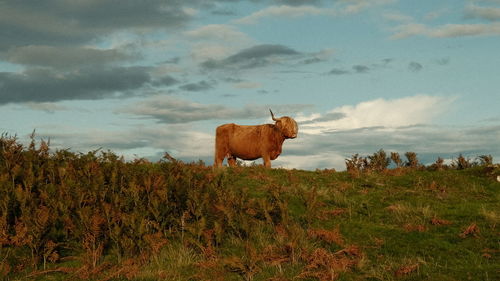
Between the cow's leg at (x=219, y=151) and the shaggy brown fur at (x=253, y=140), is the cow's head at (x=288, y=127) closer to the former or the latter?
the shaggy brown fur at (x=253, y=140)

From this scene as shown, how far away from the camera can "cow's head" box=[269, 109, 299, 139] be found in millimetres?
22703

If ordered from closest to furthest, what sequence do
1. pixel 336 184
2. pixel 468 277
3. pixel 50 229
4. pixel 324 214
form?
pixel 468 277
pixel 50 229
pixel 324 214
pixel 336 184

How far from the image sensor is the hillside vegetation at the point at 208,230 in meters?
8.88

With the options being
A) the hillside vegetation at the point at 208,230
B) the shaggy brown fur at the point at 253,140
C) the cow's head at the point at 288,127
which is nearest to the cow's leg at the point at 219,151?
the shaggy brown fur at the point at 253,140

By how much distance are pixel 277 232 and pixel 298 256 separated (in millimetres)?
1575

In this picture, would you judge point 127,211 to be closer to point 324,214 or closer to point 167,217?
point 167,217

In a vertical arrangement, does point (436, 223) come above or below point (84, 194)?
below

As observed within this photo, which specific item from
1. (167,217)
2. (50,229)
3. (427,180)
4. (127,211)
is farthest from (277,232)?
(427,180)

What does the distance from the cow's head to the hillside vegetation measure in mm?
8777

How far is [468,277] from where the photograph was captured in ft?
26.8

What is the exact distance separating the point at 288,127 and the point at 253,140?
77.2 inches

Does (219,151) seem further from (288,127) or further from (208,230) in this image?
(208,230)

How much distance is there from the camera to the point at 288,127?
74.4 feet

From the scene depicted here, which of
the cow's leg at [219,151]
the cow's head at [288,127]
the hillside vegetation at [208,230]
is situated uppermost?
the cow's head at [288,127]
